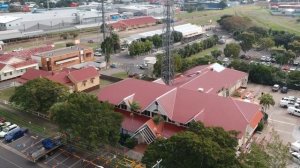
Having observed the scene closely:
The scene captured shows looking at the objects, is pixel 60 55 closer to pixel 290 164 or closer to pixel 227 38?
pixel 290 164

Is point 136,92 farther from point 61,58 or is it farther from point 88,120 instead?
point 61,58

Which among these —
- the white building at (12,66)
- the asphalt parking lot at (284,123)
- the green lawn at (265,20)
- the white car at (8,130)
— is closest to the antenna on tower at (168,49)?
the asphalt parking lot at (284,123)

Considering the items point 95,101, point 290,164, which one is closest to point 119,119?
point 95,101

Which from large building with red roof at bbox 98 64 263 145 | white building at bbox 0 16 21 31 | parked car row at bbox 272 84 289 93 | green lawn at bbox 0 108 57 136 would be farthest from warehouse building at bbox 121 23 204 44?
green lawn at bbox 0 108 57 136

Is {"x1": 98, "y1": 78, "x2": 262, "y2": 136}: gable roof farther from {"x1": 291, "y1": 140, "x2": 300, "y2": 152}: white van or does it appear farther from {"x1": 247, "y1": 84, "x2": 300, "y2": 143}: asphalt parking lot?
{"x1": 291, "y1": 140, "x2": 300, "y2": 152}: white van

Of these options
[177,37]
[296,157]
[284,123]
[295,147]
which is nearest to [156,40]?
[177,37]
